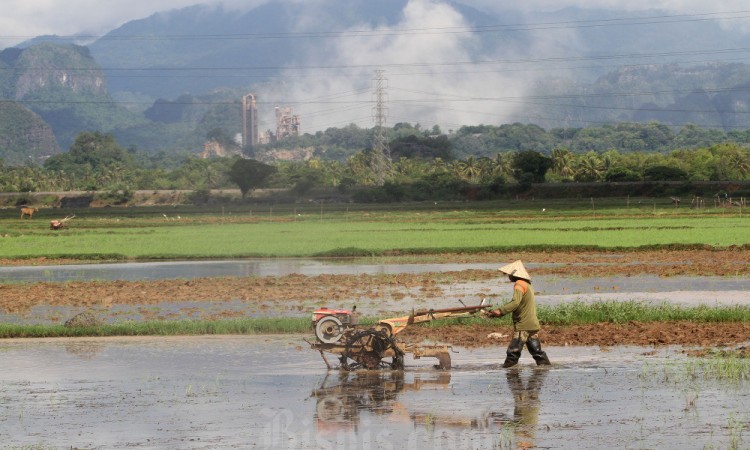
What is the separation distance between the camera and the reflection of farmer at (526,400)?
1320cm

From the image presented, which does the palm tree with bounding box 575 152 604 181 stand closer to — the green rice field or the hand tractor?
the green rice field

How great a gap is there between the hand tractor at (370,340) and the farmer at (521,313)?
532 mm

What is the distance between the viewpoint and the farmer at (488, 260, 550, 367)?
1680 cm

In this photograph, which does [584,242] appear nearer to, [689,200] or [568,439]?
[568,439]

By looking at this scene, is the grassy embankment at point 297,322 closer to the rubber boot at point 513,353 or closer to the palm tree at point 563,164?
the rubber boot at point 513,353

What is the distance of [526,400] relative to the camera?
1491cm

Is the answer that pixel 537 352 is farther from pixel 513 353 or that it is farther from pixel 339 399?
pixel 339 399

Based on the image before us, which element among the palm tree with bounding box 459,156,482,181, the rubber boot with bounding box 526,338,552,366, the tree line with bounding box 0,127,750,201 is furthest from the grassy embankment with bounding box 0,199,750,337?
the palm tree with bounding box 459,156,482,181

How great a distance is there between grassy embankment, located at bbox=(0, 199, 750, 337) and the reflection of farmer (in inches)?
228

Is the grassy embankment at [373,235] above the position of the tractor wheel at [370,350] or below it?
below

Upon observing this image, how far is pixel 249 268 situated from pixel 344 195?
70.3 meters

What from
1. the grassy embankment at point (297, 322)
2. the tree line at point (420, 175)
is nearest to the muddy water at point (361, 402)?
the grassy embankment at point (297, 322)

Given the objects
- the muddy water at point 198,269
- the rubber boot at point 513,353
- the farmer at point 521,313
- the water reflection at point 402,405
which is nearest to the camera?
the water reflection at point 402,405

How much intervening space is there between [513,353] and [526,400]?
2.26 metres
